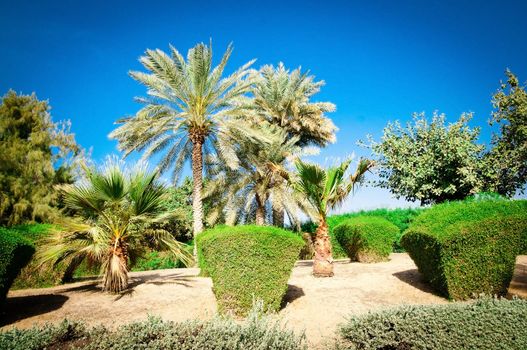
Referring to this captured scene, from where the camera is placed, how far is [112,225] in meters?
7.51

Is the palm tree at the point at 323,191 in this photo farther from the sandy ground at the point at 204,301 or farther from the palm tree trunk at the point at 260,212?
the palm tree trunk at the point at 260,212

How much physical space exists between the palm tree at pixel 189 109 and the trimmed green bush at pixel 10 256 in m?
8.98

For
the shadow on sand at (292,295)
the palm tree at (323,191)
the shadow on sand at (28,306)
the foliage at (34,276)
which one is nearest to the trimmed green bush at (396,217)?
the palm tree at (323,191)

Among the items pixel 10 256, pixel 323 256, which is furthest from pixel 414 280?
pixel 10 256

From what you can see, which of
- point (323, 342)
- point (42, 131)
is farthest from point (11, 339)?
point (42, 131)

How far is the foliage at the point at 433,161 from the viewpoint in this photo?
1845 cm

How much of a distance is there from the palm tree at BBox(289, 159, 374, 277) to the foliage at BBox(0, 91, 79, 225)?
20.5m

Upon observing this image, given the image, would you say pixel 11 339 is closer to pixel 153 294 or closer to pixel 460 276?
pixel 153 294

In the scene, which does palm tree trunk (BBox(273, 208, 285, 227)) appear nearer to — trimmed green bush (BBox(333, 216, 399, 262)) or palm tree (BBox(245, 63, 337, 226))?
palm tree (BBox(245, 63, 337, 226))

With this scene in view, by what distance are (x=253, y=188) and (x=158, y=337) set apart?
50.3 feet

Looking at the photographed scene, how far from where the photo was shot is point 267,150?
17891 millimetres

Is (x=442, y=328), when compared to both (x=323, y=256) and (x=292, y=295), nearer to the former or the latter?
(x=292, y=295)

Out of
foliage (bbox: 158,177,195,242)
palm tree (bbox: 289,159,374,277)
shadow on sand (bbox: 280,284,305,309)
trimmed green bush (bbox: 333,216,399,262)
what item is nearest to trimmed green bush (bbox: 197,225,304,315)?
shadow on sand (bbox: 280,284,305,309)

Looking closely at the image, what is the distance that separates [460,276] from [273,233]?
3724mm
